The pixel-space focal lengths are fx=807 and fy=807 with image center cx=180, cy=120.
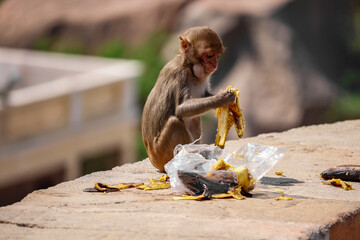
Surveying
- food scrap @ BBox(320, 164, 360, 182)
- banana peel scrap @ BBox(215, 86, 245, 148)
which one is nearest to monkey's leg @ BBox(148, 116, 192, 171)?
banana peel scrap @ BBox(215, 86, 245, 148)

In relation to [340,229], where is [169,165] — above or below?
above

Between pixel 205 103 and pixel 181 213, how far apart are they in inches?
51.4

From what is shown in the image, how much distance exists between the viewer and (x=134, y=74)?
16.1m

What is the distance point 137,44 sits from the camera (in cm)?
1866

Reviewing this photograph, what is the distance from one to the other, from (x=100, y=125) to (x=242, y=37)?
3.56 m

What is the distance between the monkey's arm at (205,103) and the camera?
5.48m

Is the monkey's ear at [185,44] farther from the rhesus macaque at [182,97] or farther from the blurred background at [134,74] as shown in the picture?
the blurred background at [134,74]

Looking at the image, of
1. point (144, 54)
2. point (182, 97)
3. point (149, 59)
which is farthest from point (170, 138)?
point (144, 54)

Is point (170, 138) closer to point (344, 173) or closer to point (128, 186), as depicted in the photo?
point (128, 186)

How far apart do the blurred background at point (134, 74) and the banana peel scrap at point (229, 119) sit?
862 centimetres

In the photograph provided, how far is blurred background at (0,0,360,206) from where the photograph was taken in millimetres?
Answer: 14742

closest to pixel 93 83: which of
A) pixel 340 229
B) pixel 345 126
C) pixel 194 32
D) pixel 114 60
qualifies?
pixel 114 60

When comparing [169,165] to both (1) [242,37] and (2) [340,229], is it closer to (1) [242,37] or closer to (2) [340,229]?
(2) [340,229]

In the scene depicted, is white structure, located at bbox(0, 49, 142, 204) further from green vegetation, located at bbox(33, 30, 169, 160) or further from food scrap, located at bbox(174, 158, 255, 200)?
food scrap, located at bbox(174, 158, 255, 200)
